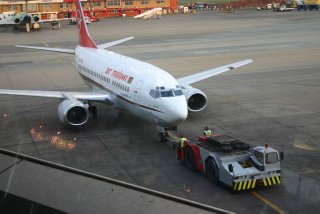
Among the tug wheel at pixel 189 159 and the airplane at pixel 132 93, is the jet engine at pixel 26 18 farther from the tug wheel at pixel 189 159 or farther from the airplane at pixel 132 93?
the tug wheel at pixel 189 159

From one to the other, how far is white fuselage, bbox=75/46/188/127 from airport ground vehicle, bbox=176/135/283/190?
433cm

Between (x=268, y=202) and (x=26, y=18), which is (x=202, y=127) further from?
(x=26, y=18)

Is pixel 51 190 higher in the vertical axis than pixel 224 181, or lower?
higher

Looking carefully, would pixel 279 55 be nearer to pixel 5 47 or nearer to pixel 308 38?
pixel 308 38

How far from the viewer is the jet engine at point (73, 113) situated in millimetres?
29344

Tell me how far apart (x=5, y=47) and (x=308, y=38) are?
53.1m

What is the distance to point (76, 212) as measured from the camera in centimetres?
754

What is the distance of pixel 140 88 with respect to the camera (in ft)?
90.5

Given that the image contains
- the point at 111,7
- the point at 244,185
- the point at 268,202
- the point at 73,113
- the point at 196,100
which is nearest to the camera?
the point at 268,202

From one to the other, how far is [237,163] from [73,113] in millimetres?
12738

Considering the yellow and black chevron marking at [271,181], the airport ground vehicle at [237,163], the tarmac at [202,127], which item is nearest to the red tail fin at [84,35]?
the tarmac at [202,127]

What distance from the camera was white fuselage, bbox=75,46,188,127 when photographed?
25812mm

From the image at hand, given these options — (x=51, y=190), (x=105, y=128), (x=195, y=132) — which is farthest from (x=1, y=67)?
(x=51, y=190)

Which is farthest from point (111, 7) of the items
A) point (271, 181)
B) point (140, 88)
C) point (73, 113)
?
point (271, 181)
